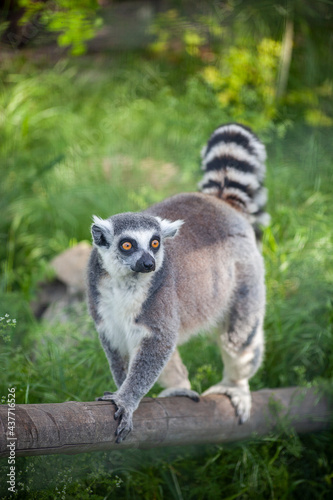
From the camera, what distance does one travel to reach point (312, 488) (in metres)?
4.14

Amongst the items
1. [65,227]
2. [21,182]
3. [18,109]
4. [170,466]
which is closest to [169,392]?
[170,466]

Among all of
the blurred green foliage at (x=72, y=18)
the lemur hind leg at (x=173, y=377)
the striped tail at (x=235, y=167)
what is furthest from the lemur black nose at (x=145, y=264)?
the blurred green foliage at (x=72, y=18)

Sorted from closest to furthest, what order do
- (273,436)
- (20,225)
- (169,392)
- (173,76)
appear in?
(169,392) → (273,436) → (20,225) → (173,76)

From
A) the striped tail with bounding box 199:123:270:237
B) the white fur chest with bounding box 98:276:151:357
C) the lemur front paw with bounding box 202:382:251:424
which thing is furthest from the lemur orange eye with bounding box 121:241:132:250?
the lemur front paw with bounding box 202:382:251:424

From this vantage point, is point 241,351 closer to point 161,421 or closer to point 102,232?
point 161,421

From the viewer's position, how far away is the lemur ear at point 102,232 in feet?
9.85

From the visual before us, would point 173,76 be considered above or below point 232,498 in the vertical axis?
above

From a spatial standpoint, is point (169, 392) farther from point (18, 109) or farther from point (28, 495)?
point (18, 109)

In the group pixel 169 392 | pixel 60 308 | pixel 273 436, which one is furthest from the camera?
pixel 60 308

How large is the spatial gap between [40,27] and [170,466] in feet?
20.6

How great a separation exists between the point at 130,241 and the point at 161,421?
115 centimetres

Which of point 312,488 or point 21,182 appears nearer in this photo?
point 312,488

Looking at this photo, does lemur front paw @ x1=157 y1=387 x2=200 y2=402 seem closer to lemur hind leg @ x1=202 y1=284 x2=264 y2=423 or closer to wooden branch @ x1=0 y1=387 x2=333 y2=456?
wooden branch @ x1=0 y1=387 x2=333 y2=456

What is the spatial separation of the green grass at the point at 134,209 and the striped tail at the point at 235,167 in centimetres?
117
